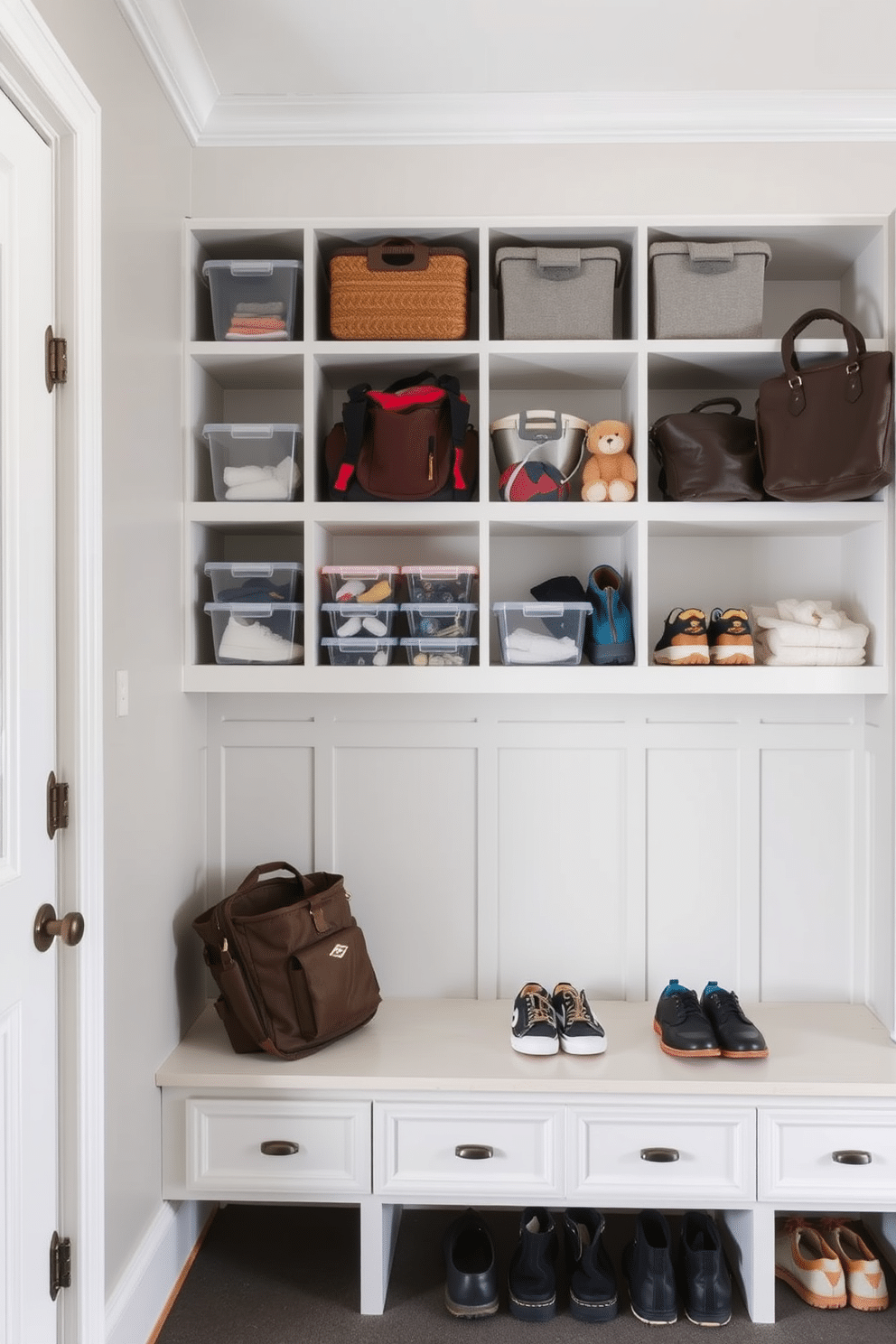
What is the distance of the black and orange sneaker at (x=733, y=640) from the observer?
2.24 metres

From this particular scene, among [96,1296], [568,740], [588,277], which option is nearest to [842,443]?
[588,277]

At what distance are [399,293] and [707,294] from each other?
701mm

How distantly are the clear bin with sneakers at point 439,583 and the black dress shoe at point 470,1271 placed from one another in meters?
1.43

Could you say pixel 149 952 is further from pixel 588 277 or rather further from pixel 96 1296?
pixel 588 277

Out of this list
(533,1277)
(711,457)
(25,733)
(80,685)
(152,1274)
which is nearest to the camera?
(25,733)

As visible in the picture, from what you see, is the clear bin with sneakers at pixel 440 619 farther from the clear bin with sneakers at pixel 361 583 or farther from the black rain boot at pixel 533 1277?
the black rain boot at pixel 533 1277

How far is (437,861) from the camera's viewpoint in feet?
8.20

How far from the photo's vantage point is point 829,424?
211 centimetres

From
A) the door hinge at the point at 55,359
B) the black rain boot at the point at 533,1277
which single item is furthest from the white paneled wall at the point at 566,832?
the door hinge at the point at 55,359

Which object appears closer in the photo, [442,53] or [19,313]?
[19,313]

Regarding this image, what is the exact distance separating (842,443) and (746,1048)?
1.32m

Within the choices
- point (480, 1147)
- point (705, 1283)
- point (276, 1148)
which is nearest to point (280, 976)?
point (276, 1148)

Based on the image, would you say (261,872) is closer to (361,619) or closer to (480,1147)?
(361,619)

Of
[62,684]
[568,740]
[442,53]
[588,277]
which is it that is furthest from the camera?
[568,740]
